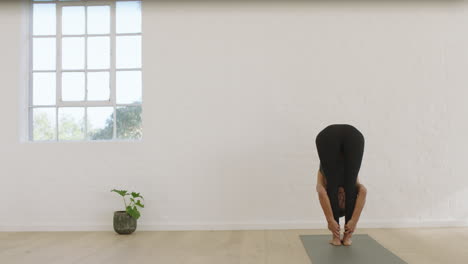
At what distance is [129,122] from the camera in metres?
4.87

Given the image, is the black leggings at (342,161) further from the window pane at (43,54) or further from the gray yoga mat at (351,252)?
the window pane at (43,54)

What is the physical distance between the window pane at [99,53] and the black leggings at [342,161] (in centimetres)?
270

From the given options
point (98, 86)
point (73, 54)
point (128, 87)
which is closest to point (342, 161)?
point (128, 87)

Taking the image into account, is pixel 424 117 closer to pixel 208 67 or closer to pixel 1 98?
pixel 208 67

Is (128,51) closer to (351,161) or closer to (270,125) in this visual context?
(270,125)

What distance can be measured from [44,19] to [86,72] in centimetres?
78

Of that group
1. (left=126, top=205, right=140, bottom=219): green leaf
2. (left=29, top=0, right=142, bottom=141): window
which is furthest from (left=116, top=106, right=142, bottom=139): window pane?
(left=126, top=205, right=140, bottom=219): green leaf

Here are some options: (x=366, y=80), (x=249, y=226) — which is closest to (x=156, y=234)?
(x=249, y=226)

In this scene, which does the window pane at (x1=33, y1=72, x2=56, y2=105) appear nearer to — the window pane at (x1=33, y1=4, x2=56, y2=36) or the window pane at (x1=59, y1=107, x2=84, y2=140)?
the window pane at (x1=59, y1=107, x2=84, y2=140)

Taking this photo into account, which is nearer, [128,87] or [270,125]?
[270,125]

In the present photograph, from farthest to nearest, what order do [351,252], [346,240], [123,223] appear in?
[123,223]
[346,240]
[351,252]

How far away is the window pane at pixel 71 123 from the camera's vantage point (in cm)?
490

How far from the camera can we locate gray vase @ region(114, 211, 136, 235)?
4.37m

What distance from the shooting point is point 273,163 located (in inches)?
182
